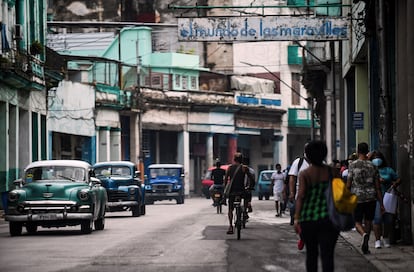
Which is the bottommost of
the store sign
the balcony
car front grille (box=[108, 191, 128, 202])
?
car front grille (box=[108, 191, 128, 202])

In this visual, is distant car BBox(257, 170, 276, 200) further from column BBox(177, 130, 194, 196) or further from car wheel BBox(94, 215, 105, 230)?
car wheel BBox(94, 215, 105, 230)

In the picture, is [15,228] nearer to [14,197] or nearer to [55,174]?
[14,197]

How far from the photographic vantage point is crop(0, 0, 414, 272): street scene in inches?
679

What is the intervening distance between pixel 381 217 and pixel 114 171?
60.4 ft

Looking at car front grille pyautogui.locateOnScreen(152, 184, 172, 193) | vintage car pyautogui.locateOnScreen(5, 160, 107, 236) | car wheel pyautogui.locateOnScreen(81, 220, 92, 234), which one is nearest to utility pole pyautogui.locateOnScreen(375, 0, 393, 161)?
vintage car pyautogui.locateOnScreen(5, 160, 107, 236)

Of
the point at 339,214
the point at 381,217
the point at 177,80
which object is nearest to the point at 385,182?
the point at 381,217

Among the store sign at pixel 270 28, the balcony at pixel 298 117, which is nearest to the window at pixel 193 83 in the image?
the balcony at pixel 298 117

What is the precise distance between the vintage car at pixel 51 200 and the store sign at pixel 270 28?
5716mm

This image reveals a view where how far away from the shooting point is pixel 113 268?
15211mm

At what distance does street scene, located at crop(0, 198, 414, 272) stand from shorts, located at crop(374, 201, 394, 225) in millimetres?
602

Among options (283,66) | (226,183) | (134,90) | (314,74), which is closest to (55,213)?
(226,183)

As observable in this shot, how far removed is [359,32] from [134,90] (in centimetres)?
4112

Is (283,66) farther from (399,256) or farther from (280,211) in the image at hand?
(399,256)

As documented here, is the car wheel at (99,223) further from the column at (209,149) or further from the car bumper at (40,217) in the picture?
the column at (209,149)
